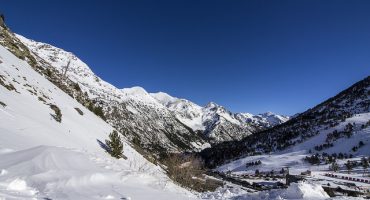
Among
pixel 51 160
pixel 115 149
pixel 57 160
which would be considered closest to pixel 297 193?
pixel 57 160

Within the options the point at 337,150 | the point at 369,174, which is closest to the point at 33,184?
the point at 369,174

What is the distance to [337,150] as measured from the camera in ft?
498

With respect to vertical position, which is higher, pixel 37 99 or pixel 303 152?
pixel 303 152

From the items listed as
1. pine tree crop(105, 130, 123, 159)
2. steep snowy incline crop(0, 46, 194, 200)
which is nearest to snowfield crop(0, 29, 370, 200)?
steep snowy incline crop(0, 46, 194, 200)

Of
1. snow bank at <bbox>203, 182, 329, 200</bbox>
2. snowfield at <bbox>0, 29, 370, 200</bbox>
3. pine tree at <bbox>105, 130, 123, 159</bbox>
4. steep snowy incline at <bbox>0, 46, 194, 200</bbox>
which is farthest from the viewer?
pine tree at <bbox>105, 130, 123, 159</bbox>

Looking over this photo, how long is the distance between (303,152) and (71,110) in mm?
150445

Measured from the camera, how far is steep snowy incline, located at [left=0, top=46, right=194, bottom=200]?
11802 mm

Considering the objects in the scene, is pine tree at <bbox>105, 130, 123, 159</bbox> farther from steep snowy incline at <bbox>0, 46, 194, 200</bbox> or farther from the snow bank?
the snow bank

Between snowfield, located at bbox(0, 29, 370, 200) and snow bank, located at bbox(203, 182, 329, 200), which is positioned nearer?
snowfield, located at bbox(0, 29, 370, 200)

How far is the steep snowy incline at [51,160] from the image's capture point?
1180cm

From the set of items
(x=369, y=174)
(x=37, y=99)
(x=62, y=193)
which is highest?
(x=369, y=174)

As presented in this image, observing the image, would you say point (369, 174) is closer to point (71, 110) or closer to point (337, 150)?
point (337, 150)

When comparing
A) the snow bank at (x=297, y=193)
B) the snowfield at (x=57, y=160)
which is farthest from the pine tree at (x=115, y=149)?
the snow bank at (x=297, y=193)

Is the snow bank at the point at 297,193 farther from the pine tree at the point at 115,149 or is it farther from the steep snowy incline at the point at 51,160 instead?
the pine tree at the point at 115,149
